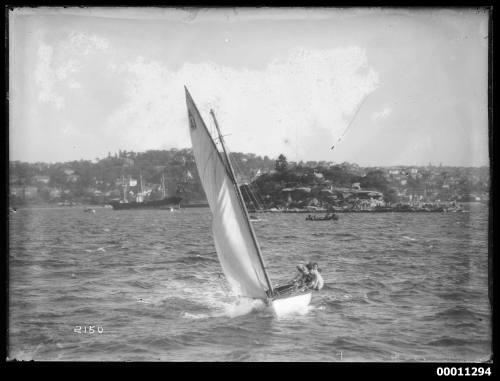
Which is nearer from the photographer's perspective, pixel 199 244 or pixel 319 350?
pixel 319 350

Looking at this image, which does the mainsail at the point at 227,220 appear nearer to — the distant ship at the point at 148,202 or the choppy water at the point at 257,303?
the choppy water at the point at 257,303

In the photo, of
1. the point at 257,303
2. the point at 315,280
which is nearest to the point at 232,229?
the point at 257,303

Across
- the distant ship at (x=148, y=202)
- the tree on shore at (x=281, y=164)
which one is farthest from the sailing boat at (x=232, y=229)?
the distant ship at (x=148, y=202)

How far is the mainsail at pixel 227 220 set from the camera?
40.9 ft

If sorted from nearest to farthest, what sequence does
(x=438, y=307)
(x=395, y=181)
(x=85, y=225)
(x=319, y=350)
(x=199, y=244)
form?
(x=319, y=350) → (x=438, y=307) → (x=395, y=181) → (x=199, y=244) → (x=85, y=225)

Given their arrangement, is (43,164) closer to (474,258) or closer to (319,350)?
(319,350)

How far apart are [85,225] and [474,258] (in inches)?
446

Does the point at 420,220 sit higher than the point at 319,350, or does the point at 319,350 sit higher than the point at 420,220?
the point at 420,220

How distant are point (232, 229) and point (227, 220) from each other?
24 cm

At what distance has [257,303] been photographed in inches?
514

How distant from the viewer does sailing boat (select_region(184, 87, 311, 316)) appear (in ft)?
40.5

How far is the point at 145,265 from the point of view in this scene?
1478 centimetres

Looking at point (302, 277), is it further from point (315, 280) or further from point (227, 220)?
point (227, 220)
